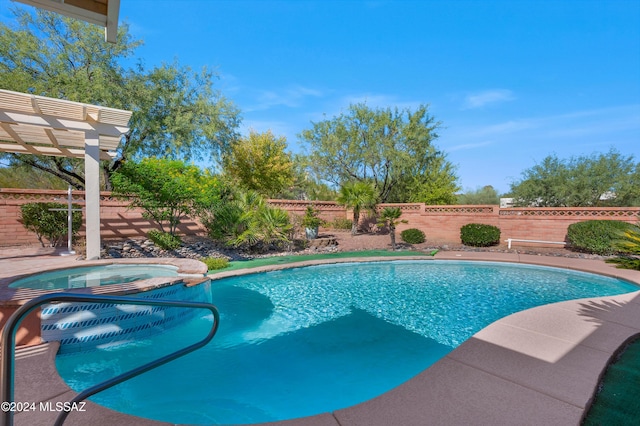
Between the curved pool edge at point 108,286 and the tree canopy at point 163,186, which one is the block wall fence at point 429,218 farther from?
the curved pool edge at point 108,286

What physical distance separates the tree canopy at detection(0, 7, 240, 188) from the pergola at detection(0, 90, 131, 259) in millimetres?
5496

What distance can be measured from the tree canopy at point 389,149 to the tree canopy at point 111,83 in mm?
7970

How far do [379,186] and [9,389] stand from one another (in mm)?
22929

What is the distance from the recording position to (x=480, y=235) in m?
13.7

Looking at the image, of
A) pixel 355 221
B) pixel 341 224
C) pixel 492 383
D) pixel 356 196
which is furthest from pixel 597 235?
pixel 492 383

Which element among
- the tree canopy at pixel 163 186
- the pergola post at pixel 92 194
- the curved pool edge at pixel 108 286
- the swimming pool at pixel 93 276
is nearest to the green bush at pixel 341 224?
the tree canopy at pixel 163 186

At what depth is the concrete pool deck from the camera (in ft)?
7.13

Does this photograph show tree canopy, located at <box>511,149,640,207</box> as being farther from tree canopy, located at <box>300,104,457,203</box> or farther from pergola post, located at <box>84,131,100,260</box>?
pergola post, located at <box>84,131,100,260</box>

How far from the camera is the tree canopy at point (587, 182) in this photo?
18453mm

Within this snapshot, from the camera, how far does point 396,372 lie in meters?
3.66

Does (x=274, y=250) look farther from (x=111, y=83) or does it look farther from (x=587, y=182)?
(x=587, y=182)

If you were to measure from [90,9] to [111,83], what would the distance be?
1339 centimetres

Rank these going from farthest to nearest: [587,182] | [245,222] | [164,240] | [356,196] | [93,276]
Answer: [587,182] < [356,196] < [245,222] < [164,240] < [93,276]

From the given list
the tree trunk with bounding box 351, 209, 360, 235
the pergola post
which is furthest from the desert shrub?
the tree trunk with bounding box 351, 209, 360, 235
